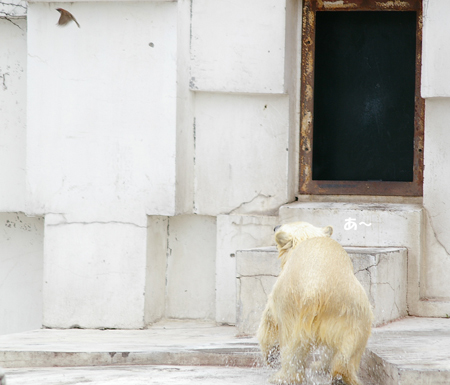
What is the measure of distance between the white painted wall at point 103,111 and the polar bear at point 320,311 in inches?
86.5

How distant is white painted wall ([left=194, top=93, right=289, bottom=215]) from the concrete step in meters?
0.84

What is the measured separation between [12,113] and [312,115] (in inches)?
98.6

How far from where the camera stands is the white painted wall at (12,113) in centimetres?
609

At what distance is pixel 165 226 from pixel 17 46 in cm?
195

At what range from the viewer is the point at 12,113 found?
6.12m

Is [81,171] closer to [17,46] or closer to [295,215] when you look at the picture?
[17,46]

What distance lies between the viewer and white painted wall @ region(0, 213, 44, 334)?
630 centimetres

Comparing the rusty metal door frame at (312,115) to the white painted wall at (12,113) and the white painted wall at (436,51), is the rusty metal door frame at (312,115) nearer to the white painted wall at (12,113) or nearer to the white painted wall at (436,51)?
the white painted wall at (436,51)

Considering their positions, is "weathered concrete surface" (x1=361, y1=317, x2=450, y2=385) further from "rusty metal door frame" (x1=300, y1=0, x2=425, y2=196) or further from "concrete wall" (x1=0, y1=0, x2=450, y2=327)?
"rusty metal door frame" (x1=300, y1=0, x2=425, y2=196)

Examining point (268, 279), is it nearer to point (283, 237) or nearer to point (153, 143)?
point (283, 237)

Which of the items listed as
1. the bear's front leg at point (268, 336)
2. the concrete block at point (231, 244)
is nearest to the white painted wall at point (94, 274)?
the concrete block at point (231, 244)

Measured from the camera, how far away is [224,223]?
5797 mm

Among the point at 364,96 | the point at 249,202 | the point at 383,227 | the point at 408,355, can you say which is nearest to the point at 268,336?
the point at 408,355

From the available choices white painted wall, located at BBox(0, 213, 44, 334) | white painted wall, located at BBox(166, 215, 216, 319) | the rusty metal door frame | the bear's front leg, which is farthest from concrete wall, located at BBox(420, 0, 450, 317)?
white painted wall, located at BBox(0, 213, 44, 334)
